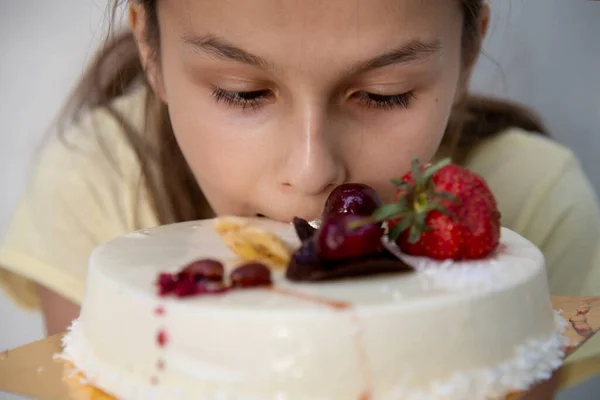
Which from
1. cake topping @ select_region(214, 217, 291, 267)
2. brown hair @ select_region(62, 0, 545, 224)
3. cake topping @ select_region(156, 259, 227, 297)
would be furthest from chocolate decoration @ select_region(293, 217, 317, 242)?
brown hair @ select_region(62, 0, 545, 224)

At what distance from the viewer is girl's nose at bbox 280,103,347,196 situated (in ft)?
3.12

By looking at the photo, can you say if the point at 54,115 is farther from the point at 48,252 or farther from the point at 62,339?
the point at 62,339

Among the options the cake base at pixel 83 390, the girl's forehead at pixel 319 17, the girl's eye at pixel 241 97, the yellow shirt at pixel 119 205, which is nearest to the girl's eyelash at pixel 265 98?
the girl's eye at pixel 241 97

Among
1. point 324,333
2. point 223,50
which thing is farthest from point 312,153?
point 324,333

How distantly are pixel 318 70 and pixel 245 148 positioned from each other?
0.19 meters

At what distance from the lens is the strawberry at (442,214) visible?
0.83 m

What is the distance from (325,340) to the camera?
689 mm

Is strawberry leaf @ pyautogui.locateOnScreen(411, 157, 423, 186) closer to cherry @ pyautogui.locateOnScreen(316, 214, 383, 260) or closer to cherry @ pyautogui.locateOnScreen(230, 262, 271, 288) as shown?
cherry @ pyautogui.locateOnScreen(316, 214, 383, 260)

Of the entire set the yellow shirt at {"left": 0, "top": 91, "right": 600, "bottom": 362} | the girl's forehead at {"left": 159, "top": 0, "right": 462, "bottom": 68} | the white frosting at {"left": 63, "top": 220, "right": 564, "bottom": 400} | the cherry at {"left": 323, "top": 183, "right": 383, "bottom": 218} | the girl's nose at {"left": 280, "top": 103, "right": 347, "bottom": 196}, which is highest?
the girl's forehead at {"left": 159, "top": 0, "right": 462, "bottom": 68}

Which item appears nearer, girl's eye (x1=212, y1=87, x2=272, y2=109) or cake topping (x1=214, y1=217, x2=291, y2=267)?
cake topping (x1=214, y1=217, x2=291, y2=267)

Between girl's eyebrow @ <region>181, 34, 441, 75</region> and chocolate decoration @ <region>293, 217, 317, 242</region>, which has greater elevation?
girl's eyebrow @ <region>181, 34, 441, 75</region>

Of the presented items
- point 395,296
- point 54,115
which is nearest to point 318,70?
point 395,296

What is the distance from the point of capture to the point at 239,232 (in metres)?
0.88

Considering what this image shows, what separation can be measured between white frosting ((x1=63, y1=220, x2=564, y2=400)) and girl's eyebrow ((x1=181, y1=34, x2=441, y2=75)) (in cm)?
31
